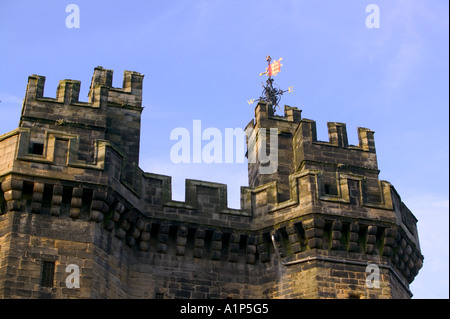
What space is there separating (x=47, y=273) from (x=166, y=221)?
13.3 feet

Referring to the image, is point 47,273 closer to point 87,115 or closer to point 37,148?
point 37,148

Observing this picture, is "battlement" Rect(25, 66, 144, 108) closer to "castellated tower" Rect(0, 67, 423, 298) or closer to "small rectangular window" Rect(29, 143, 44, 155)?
"castellated tower" Rect(0, 67, 423, 298)

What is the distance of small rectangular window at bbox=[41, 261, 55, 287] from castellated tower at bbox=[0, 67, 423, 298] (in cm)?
3

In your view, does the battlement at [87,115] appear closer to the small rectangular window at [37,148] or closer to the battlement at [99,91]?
the battlement at [99,91]

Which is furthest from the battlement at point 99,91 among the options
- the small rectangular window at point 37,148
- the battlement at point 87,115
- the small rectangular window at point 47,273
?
the small rectangular window at point 47,273

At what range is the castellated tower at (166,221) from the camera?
20.4 metres

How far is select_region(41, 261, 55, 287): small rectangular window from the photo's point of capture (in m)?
19.7

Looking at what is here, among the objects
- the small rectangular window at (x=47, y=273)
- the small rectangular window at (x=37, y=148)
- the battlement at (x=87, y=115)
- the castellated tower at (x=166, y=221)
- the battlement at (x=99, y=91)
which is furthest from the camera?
the battlement at (x=99, y=91)

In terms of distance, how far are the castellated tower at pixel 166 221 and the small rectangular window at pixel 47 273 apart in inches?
1.0

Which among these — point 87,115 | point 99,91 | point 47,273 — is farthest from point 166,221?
point 99,91

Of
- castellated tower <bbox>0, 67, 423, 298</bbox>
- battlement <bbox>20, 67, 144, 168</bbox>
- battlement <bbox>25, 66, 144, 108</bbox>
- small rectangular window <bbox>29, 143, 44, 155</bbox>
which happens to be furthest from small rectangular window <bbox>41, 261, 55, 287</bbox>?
battlement <bbox>25, 66, 144, 108</bbox>

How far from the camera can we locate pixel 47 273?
19.9 m

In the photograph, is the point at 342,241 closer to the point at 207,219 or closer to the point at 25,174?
the point at 207,219
